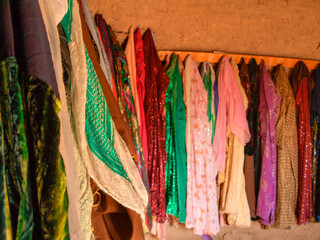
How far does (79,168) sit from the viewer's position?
649 mm

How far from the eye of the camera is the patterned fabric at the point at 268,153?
1.80 meters

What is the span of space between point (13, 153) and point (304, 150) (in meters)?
1.95

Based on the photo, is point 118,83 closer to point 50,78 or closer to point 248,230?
point 50,78

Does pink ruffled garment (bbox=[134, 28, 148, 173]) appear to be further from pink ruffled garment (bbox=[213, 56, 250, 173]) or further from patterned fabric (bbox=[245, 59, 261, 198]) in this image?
patterned fabric (bbox=[245, 59, 261, 198])

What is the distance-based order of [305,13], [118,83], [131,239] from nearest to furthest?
[131,239] < [118,83] < [305,13]

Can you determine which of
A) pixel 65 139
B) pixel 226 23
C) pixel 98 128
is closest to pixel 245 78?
pixel 226 23

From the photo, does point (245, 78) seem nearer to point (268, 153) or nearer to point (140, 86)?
point (268, 153)

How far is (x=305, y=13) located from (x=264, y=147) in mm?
1101

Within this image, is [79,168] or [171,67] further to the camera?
[171,67]

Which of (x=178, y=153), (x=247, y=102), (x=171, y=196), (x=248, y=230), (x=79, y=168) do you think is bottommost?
(x=248, y=230)

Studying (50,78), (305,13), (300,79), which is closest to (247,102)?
(300,79)

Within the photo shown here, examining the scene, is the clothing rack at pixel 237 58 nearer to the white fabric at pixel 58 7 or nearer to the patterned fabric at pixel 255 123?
the patterned fabric at pixel 255 123

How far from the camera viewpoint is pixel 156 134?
1.57 m

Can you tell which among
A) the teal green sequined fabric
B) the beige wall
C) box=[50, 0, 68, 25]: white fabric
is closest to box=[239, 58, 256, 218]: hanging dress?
the beige wall
